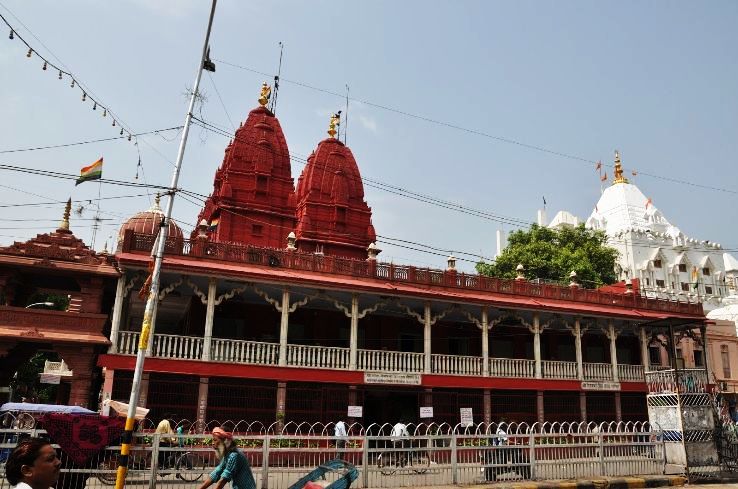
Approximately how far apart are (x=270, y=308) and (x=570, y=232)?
1118 inches

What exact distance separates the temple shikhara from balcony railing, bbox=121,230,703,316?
0.16 ft

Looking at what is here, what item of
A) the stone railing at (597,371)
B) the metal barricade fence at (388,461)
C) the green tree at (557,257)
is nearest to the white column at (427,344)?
the metal barricade fence at (388,461)

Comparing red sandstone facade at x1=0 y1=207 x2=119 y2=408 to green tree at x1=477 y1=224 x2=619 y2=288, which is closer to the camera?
red sandstone facade at x1=0 y1=207 x2=119 y2=408

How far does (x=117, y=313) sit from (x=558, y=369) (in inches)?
682

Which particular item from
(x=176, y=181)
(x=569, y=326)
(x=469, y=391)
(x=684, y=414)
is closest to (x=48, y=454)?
(x=176, y=181)

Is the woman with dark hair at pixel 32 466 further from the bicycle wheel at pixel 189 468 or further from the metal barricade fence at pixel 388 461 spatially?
the bicycle wheel at pixel 189 468

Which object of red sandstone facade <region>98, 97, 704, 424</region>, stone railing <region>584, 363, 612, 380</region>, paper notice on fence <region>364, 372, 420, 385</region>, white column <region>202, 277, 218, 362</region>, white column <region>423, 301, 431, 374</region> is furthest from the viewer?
stone railing <region>584, 363, 612, 380</region>

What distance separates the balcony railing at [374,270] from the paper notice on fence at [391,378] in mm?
3604

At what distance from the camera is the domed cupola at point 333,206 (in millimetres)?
35281

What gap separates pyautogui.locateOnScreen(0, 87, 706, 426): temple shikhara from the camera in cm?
1786

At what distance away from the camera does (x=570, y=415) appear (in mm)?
23969

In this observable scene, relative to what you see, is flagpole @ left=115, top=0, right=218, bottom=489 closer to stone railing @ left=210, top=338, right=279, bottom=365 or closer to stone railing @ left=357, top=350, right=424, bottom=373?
stone railing @ left=210, top=338, right=279, bottom=365

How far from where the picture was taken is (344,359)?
19875 millimetres

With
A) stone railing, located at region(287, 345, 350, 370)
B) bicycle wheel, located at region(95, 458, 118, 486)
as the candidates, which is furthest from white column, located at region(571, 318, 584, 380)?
bicycle wheel, located at region(95, 458, 118, 486)
